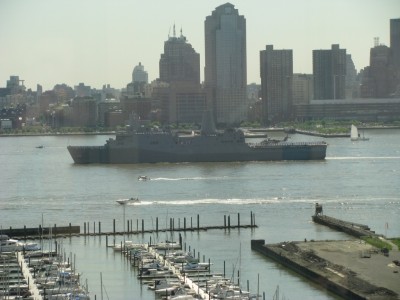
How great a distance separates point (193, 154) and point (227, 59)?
37057mm

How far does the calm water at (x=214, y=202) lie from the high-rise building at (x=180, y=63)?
34456mm

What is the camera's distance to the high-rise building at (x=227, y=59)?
6825 cm

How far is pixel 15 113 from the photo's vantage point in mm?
72188

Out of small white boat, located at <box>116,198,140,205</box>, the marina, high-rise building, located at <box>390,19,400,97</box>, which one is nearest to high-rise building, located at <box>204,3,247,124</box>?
high-rise building, located at <box>390,19,400,97</box>

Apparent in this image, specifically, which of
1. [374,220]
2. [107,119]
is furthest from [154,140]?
[107,119]

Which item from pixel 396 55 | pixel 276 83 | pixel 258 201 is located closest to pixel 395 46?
pixel 396 55

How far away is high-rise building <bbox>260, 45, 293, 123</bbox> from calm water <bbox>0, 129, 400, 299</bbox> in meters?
31.6

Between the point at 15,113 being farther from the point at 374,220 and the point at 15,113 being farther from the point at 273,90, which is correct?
the point at 374,220

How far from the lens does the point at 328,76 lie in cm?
7125

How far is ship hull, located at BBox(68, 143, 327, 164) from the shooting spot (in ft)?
111

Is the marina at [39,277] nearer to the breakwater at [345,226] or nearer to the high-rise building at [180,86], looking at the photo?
the breakwater at [345,226]

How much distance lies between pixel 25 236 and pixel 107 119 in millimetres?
46586

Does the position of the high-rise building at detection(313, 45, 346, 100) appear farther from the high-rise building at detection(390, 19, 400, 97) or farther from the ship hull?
the ship hull

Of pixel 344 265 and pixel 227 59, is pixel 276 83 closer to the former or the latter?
pixel 227 59
